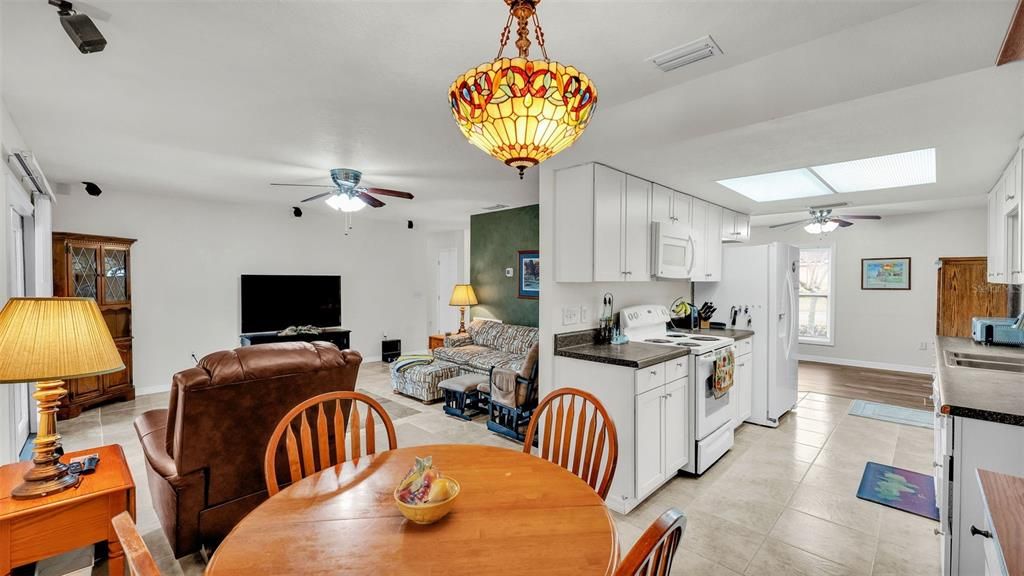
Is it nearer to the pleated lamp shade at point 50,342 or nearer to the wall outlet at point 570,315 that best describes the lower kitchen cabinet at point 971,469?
the wall outlet at point 570,315

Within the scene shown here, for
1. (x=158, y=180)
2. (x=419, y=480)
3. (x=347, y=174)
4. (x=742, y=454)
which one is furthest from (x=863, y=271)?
(x=158, y=180)

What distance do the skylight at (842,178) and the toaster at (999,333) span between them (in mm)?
1260

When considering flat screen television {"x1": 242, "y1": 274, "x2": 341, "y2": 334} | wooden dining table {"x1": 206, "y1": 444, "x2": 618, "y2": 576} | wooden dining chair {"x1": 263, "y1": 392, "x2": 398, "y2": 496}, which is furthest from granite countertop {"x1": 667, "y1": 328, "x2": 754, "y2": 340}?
flat screen television {"x1": 242, "y1": 274, "x2": 341, "y2": 334}

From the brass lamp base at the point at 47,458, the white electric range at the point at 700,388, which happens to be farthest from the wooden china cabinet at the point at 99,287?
the white electric range at the point at 700,388

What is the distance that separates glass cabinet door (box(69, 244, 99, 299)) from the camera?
14.4 feet

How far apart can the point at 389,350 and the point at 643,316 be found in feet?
16.0

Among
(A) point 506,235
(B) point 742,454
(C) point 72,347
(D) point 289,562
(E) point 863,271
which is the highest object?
(A) point 506,235

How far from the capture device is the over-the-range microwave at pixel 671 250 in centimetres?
348

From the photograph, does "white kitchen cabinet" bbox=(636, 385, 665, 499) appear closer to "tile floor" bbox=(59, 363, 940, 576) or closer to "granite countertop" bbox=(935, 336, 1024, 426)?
"tile floor" bbox=(59, 363, 940, 576)

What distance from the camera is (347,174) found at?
4.00 m

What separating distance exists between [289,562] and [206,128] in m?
2.97

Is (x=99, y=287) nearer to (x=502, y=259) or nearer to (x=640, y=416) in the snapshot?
(x=502, y=259)

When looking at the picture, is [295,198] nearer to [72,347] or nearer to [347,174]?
[347,174]

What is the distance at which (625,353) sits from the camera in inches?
114
